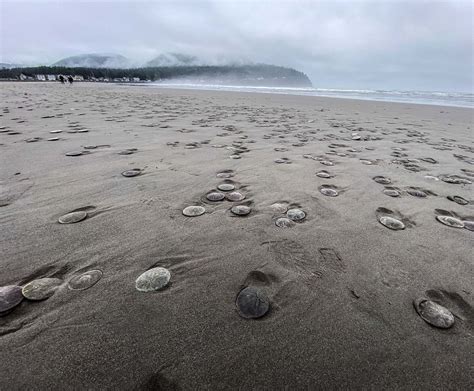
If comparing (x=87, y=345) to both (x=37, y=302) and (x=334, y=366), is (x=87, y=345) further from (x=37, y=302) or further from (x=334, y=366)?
(x=334, y=366)

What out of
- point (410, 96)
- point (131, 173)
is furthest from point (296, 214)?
point (410, 96)

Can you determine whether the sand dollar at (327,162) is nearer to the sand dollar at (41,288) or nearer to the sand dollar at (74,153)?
the sand dollar at (41,288)

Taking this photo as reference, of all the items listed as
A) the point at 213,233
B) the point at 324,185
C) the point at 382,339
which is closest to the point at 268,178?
the point at 324,185

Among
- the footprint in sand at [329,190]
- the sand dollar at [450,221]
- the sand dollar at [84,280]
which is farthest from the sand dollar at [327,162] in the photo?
the sand dollar at [84,280]

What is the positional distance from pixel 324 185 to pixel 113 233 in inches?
90.4

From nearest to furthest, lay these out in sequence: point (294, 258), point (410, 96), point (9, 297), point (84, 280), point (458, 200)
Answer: point (9, 297), point (84, 280), point (294, 258), point (458, 200), point (410, 96)

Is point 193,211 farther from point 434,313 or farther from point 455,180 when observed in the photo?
point 455,180

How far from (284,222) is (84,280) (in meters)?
1.51

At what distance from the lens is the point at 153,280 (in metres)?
1.49

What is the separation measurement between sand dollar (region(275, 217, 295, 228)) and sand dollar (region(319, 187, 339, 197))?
0.78 meters

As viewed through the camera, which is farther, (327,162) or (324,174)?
(327,162)

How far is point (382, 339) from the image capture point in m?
1.21

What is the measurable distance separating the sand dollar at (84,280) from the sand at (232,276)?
33 millimetres

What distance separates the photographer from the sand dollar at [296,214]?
2.21 metres
